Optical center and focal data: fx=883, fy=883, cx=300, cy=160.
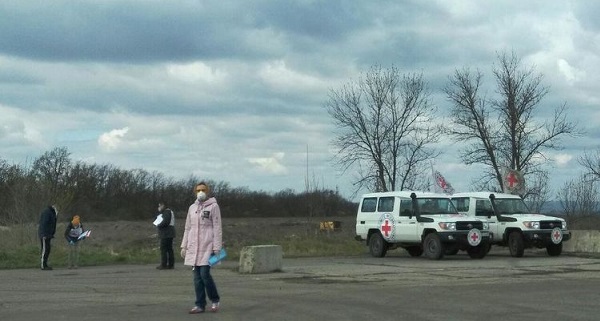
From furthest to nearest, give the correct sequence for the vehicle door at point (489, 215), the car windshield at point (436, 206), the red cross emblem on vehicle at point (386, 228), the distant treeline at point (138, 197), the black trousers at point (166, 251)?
the distant treeline at point (138, 197), the vehicle door at point (489, 215), the red cross emblem on vehicle at point (386, 228), the car windshield at point (436, 206), the black trousers at point (166, 251)

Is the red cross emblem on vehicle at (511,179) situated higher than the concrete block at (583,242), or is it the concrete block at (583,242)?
the red cross emblem on vehicle at (511,179)

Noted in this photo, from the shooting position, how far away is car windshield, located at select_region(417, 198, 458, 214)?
26.4 metres

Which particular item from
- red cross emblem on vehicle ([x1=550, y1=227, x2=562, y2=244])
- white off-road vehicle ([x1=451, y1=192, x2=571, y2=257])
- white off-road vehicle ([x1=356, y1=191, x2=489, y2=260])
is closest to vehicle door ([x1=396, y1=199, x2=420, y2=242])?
white off-road vehicle ([x1=356, y1=191, x2=489, y2=260])

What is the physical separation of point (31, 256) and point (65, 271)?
3.63 m

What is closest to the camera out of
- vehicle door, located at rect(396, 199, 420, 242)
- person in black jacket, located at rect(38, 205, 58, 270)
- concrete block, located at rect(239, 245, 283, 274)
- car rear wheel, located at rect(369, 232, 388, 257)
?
concrete block, located at rect(239, 245, 283, 274)

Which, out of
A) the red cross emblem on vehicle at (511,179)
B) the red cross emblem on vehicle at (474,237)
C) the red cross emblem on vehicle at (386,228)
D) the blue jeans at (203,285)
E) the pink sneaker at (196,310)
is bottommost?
the pink sneaker at (196,310)

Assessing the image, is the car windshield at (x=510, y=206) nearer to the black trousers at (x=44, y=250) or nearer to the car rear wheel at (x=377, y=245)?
the car rear wheel at (x=377, y=245)

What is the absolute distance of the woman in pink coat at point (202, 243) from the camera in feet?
41.8

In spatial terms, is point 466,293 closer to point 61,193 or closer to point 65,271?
point 65,271

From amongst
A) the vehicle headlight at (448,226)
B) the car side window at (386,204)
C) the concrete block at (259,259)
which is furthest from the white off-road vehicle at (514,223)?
the concrete block at (259,259)

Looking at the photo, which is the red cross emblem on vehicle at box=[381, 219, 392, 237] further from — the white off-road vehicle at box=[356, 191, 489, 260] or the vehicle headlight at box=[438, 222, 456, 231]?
the vehicle headlight at box=[438, 222, 456, 231]

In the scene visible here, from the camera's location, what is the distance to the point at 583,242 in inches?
1135

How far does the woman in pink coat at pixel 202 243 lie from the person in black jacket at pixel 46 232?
11.4 metres

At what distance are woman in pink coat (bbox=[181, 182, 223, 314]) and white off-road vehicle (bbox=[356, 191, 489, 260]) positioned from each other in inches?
532
